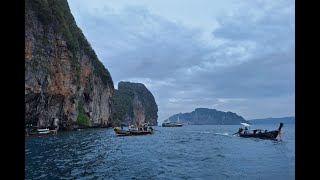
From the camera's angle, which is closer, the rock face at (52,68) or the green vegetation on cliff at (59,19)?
the rock face at (52,68)

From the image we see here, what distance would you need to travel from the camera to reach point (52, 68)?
69938 mm

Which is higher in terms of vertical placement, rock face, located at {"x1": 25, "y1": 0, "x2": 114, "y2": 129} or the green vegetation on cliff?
the green vegetation on cliff

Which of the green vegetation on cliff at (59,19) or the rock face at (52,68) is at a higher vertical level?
the green vegetation on cliff at (59,19)

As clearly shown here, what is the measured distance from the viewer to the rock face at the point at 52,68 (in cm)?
6184

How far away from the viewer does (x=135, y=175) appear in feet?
71.6

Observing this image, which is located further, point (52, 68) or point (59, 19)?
point (59, 19)

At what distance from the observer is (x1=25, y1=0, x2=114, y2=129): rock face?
61844 millimetres

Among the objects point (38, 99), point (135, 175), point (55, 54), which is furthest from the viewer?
point (55, 54)

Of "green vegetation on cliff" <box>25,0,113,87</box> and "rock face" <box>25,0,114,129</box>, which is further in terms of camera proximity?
"green vegetation on cliff" <box>25,0,113,87</box>

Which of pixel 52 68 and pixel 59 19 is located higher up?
pixel 59 19
